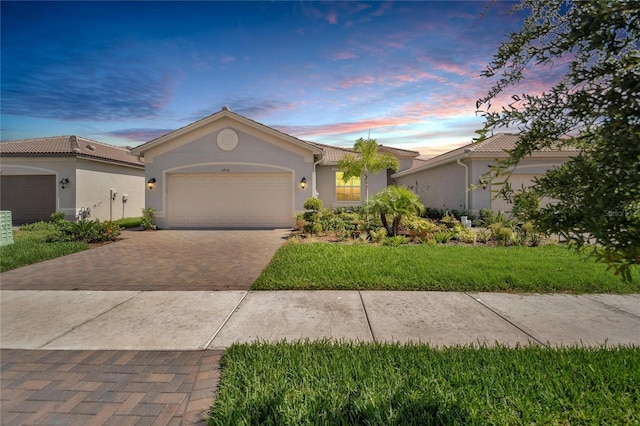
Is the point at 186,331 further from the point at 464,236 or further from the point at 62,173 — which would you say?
the point at 62,173

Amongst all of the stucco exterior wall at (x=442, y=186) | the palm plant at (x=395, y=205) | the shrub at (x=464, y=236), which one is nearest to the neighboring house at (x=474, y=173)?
the stucco exterior wall at (x=442, y=186)

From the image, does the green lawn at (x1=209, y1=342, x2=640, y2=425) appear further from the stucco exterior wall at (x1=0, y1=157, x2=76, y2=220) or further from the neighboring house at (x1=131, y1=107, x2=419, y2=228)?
the stucco exterior wall at (x1=0, y1=157, x2=76, y2=220)

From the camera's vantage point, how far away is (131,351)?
3.57 m

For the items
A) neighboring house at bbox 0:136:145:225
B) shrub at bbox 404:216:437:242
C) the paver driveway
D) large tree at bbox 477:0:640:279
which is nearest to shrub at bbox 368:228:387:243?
shrub at bbox 404:216:437:242

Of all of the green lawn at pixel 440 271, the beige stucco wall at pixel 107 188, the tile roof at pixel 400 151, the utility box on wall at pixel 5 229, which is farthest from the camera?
the tile roof at pixel 400 151

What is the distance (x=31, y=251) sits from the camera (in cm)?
875

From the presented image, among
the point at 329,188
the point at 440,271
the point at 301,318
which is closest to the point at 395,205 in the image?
the point at 440,271

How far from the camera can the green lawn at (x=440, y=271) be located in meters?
5.77

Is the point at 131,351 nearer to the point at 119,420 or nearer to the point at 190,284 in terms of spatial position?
the point at 119,420

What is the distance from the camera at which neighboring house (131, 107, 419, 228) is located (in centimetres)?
1493

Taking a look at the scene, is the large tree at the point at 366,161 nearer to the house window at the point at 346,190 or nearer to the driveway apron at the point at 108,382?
the house window at the point at 346,190

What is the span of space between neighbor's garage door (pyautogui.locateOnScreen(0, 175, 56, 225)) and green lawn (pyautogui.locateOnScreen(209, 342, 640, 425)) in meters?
19.5

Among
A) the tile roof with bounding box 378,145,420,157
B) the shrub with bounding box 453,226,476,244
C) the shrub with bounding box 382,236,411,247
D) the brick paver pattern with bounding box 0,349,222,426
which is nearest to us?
the brick paver pattern with bounding box 0,349,222,426

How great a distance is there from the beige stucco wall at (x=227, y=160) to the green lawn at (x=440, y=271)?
7165 mm
